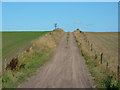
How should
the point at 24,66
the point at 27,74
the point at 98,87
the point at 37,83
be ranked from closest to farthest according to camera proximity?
the point at 98,87 → the point at 37,83 → the point at 27,74 → the point at 24,66

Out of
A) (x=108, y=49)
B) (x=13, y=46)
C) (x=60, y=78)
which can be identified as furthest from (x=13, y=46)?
(x=60, y=78)

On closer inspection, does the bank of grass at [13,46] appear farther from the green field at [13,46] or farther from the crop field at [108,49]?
the crop field at [108,49]

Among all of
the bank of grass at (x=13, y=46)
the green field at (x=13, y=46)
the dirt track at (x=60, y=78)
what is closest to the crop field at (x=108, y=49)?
the dirt track at (x=60, y=78)

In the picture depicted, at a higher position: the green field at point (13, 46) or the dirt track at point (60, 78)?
the green field at point (13, 46)

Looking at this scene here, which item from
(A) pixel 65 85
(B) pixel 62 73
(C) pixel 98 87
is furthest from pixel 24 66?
(C) pixel 98 87

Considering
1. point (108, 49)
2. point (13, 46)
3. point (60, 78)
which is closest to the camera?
point (60, 78)

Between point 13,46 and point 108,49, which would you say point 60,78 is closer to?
point 108,49

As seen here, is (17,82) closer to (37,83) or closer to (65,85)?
(37,83)

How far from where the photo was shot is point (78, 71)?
1429cm

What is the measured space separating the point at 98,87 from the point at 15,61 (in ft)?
26.0

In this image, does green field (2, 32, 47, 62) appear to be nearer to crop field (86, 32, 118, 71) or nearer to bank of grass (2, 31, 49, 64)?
bank of grass (2, 31, 49, 64)

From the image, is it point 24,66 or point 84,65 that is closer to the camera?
point 24,66

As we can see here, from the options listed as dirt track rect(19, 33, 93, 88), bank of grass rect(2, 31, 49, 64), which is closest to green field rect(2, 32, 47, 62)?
bank of grass rect(2, 31, 49, 64)

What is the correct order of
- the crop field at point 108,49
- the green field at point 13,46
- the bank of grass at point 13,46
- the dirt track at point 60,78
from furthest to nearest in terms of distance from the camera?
the green field at point 13,46, the bank of grass at point 13,46, the crop field at point 108,49, the dirt track at point 60,78
